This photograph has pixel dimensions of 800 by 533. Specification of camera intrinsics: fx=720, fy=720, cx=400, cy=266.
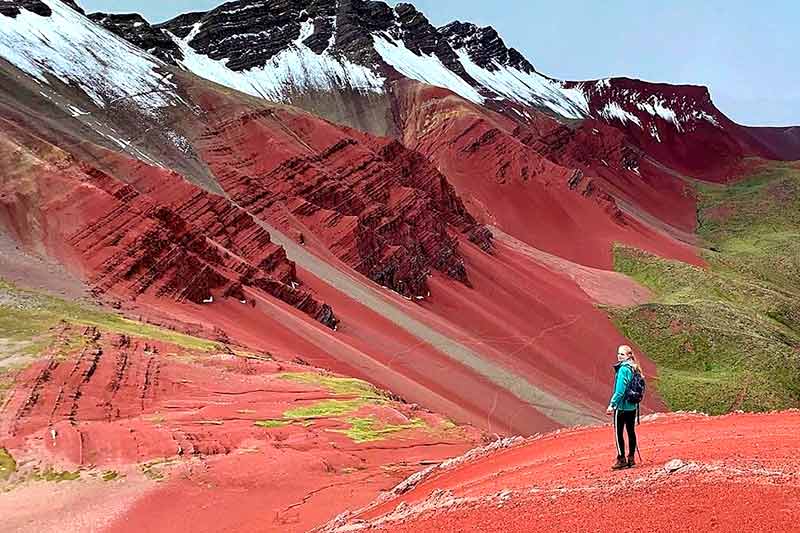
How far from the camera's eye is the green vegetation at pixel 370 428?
18.8m

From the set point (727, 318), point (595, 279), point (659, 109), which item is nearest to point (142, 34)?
point (595, 279)

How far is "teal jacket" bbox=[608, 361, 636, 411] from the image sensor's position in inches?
386

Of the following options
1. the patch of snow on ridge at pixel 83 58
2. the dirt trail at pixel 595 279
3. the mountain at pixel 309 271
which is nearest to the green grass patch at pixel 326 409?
the mountain at pixel 309 271

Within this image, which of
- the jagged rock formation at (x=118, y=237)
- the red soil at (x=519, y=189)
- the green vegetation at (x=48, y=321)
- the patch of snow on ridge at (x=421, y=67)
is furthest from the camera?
the patch of snow on ridge at (x=421, y=67)

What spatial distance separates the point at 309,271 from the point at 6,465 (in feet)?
108

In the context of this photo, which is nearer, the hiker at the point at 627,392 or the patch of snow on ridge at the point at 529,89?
the hiker at the point at 627,392

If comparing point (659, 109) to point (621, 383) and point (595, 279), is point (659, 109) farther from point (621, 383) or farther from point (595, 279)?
point (621, 383)

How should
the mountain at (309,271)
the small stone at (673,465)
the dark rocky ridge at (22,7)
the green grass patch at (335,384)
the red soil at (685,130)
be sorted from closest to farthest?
the small stone at (673,465), the mountain at (309,271), the green grass patch at (335,384), the dark rocky ridge at (22,7), the red soil at (685,130)

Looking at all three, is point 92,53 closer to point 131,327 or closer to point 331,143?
point 331,143

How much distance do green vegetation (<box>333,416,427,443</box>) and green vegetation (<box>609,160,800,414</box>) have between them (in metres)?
30.1

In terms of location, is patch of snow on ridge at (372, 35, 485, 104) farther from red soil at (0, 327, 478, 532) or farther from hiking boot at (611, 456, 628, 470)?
hiking boot at (611, 456, 628, 470)

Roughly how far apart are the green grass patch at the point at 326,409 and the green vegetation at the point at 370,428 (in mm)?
590

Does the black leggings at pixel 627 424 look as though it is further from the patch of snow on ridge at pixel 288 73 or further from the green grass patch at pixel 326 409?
the patch of snow on ridge at pixel 288 73

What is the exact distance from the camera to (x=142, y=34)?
298 feet
